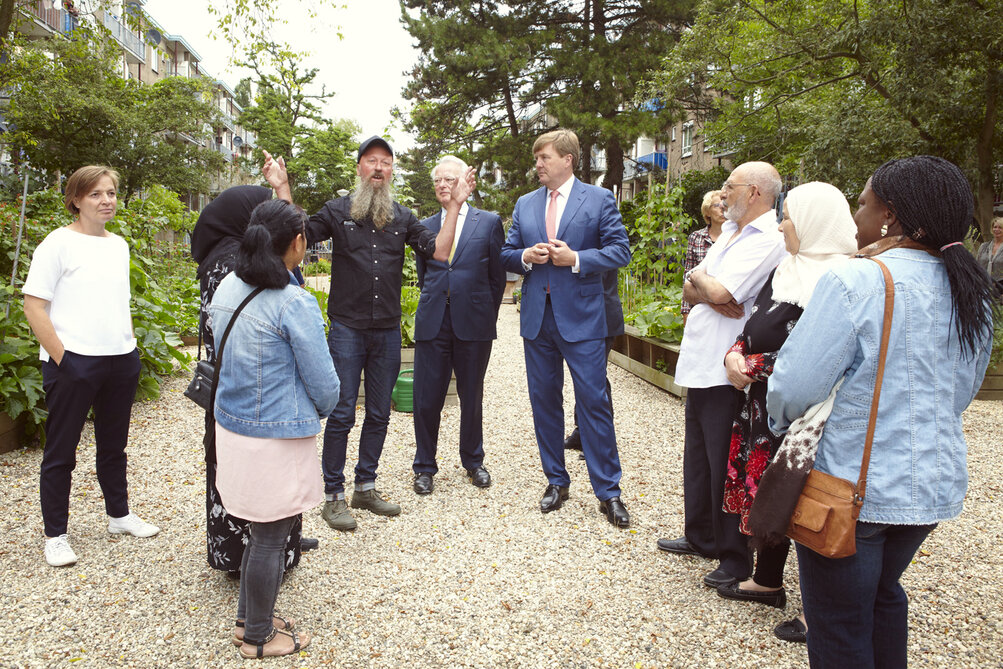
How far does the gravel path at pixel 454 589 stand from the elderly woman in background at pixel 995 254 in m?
4.63

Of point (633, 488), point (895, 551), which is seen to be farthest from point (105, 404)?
point (895, 551)

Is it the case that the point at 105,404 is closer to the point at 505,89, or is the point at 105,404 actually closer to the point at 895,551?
the point at 895,551

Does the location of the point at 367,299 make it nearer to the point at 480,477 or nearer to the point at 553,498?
the point at 480,477

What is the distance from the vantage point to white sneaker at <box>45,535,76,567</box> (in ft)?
10.8

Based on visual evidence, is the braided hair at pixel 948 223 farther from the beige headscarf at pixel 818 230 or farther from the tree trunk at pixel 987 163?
the tree trunk at pixel 987 163

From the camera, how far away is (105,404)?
345 centimetres

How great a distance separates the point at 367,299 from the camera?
13.0ft

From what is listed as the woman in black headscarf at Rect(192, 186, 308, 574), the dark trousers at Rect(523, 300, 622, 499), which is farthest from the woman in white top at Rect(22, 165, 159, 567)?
the dark trousers at Rect(523, 300, 622, 499)

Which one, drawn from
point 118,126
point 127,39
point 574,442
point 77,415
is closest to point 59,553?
point 77,415

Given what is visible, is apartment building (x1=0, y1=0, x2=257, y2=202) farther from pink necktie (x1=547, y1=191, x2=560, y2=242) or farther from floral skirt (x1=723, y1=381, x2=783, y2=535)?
floral skirt (x1=723, y1=381, x2=783, y2=535)

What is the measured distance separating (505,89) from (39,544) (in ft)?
62.4

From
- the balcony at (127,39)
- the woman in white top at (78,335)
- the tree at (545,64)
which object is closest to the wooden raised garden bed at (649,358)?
the woman in white top at (78,335)

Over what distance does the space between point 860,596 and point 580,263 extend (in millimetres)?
2470

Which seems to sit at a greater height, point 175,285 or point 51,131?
point 51,131
